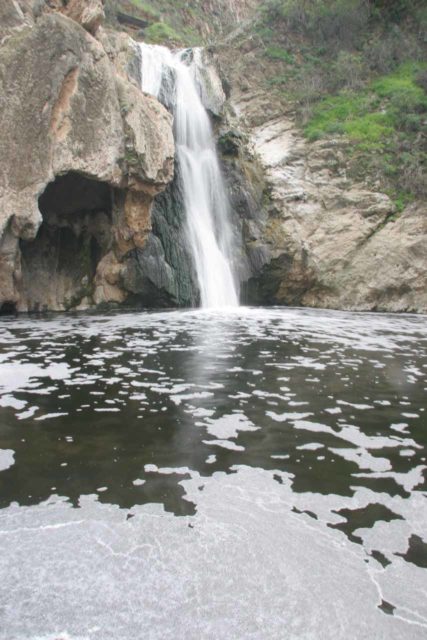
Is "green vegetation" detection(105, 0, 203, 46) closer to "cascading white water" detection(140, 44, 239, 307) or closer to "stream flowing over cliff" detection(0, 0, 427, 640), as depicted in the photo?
"stream flowing over cliff" detection(0, 0, 427, 640)

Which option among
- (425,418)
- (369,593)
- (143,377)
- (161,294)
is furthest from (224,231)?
(369,593)

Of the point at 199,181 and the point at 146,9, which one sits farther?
the point at 146,9

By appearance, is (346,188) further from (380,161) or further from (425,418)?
(425,418)

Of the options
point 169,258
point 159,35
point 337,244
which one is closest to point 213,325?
point 169,258

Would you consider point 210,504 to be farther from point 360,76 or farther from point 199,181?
point 360,76

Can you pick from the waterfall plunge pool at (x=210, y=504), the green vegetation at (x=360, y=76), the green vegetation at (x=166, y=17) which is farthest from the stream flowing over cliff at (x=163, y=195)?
the green vegetation at (x=166, y=17)

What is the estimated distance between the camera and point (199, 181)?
70.0 feet

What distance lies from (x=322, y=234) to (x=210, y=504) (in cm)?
2056

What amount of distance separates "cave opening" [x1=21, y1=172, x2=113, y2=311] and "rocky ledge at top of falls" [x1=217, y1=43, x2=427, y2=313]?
270 inches

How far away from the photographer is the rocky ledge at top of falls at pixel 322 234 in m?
21.3

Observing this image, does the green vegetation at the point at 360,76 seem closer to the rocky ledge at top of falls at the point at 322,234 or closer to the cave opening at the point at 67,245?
the rocky ledge at top of falls at the point at 322,234

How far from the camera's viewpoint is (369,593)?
249 centimetres

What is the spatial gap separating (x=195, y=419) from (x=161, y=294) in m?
14.0

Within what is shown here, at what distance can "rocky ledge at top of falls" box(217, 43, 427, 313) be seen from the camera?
2133cm
